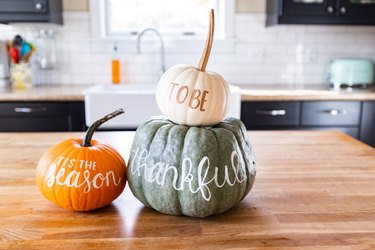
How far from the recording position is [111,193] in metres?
0.76

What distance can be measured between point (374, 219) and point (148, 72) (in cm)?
256

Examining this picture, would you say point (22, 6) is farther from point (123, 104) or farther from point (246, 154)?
point (246, 154)

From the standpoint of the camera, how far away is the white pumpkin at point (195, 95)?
73 centimetres

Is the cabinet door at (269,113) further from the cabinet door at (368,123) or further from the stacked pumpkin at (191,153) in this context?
the stacked pumpkin at (191,153)

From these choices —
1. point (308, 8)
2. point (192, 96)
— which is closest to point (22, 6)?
point (308, 8)

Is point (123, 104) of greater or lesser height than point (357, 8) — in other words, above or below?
below

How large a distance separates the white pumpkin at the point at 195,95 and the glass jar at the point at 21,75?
96.5 inches

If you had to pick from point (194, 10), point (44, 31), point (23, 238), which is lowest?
point (23, 238)

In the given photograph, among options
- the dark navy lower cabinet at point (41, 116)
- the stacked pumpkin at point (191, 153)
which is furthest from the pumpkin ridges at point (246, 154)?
the dark navy lower cabinet at point (41, 116)

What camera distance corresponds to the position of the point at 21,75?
286cm

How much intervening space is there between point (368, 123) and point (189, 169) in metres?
2.27

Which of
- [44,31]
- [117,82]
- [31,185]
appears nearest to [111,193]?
[31,185]

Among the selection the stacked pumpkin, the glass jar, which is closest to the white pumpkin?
the stacked pumpkin

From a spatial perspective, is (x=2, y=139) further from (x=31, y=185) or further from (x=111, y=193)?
(x=111, y=193)
